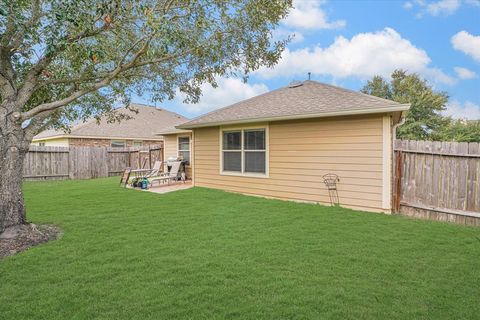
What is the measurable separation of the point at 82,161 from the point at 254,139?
36.4 ft

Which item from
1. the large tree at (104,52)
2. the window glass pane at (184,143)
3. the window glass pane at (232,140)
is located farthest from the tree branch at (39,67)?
the window glass pane at (184,143)

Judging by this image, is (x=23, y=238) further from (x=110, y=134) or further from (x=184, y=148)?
(x=110, y=134)

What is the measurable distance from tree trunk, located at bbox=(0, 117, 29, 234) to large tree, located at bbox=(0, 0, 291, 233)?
0.05ft

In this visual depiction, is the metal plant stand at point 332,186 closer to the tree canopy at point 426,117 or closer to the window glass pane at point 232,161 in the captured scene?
the window glass pane at point 232,161

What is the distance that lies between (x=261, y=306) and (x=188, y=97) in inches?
235

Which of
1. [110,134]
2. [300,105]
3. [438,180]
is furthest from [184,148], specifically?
[438,180]

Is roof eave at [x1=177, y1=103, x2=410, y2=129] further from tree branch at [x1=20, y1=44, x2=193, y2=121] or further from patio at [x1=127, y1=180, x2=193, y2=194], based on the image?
tree branch at [x1=20, y1=44, x2=193, y2=121]

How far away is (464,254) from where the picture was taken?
4.51 m

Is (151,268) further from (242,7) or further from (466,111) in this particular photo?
(466,111)

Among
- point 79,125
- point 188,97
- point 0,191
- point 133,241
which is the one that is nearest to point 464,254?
point 133,241

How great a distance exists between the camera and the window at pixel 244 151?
963cm

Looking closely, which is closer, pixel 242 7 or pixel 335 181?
pixel 242 7

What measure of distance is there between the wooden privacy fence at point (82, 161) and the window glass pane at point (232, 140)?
7.21m

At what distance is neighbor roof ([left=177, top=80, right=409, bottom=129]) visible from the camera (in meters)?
7.36
